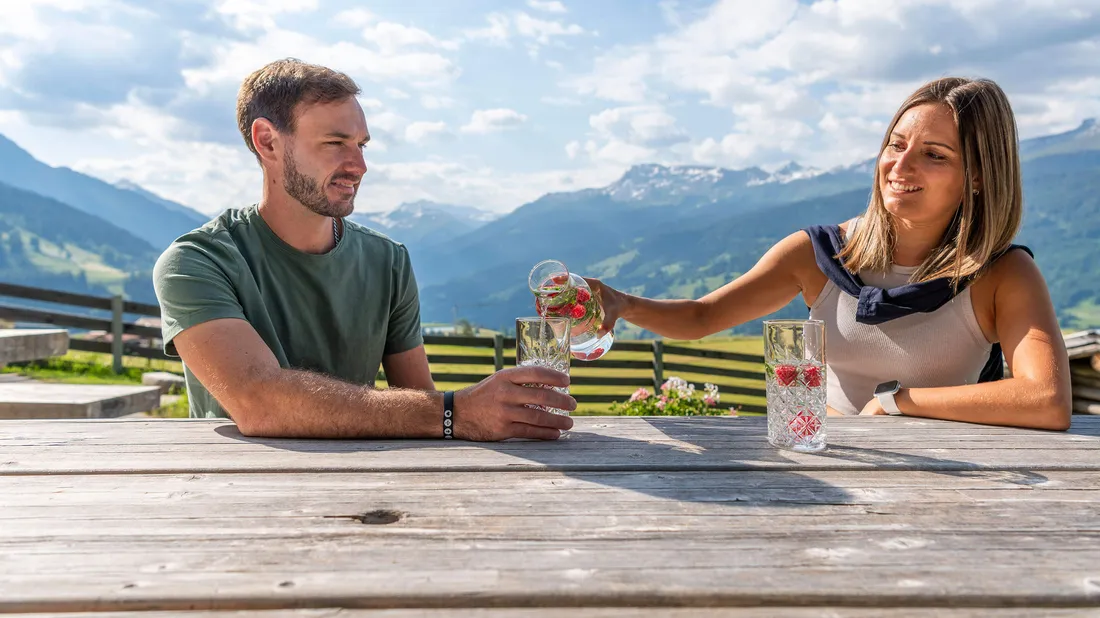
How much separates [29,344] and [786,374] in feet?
14.7

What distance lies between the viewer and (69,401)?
13.0 ft

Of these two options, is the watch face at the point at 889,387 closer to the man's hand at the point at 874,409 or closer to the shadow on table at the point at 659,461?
the man's hand at the point at 874,409

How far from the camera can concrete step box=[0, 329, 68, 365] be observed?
4.28m

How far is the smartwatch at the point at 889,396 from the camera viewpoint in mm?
2125

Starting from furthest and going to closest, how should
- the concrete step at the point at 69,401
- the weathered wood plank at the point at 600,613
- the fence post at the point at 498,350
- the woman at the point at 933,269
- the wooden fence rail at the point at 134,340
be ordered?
1. the fence post at the point at 498,350
2. the wooden fence rail at the point at 134,340
3. the concrete step at the point at 69,401
4. the woman at the point at 933,269
5. the weathered wood plank at the point at 600,613

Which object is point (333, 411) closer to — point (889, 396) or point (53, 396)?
point (889, 396)

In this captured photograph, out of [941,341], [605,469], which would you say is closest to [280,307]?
[605,469]

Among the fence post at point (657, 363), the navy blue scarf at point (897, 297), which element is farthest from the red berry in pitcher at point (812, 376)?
the fence post at point (657, 363)

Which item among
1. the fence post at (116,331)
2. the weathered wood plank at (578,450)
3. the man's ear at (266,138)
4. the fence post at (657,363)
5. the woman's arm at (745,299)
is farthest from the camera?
the fence post at (657,363)

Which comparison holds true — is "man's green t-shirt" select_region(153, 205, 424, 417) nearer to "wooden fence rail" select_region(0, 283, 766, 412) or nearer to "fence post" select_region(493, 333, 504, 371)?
"wooden fence rail" select_region(0, 283, 766, 412)

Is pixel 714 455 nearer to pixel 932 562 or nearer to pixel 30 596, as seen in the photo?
pixel 932 562

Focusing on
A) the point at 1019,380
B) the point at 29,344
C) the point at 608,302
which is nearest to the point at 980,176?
the point at 1019,380

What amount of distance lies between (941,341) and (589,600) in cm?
200

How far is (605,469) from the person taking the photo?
1477mm
